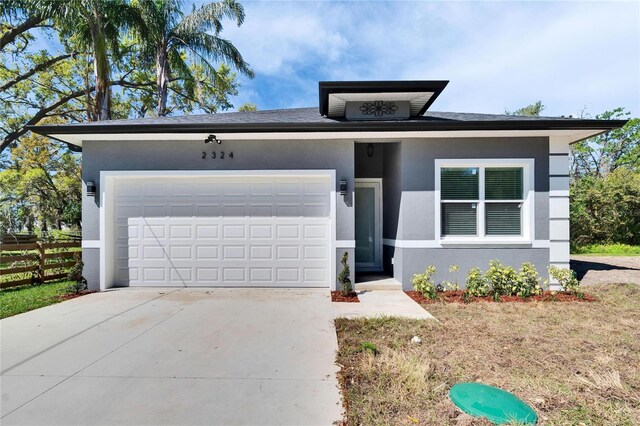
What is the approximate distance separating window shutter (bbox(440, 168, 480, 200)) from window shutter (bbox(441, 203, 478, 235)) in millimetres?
215

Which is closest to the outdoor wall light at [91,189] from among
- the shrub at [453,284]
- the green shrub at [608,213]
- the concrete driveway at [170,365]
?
the concrete driveway at [170,365]

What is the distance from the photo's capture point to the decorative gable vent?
6793mm

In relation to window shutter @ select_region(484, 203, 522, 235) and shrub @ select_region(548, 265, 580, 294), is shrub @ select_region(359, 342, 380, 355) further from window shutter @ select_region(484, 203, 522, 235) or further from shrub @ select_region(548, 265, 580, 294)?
shrub @ select_region(548, 265, 580, 294)

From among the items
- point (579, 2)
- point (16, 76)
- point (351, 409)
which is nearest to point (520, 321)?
point (351, 409)

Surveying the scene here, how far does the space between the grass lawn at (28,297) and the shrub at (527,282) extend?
9.10 metres

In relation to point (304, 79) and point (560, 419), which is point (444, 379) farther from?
point (304, 79)

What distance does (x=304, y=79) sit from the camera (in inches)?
520

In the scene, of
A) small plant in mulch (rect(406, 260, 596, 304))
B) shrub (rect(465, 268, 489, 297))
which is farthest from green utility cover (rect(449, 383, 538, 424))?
shrub (rect(465, 268, 489, 297))

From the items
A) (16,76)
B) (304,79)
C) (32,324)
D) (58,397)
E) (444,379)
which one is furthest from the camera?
(16,76)

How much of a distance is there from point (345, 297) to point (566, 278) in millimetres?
4501

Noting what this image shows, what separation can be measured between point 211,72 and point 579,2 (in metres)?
13.4

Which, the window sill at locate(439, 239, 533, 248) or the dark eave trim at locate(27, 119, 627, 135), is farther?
the window sill at locate(439, 239, 533, 248)

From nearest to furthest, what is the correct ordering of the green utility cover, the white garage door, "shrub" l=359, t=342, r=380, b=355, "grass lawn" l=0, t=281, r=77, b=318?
the green utility cover
"shrub" l=359, t=342, r=380, b=355
"grass lawn" l=0, t=281, r=77, b=318
the white garage door

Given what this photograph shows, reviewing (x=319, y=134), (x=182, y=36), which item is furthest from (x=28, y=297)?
(x=182, y=36)
